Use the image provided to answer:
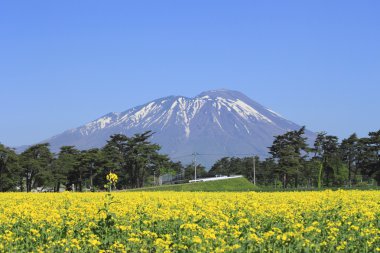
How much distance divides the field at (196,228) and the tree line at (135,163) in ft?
208

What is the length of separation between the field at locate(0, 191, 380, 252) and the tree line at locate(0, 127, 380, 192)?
6351cm

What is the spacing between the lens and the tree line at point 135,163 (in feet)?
261

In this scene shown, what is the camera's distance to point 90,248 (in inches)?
409

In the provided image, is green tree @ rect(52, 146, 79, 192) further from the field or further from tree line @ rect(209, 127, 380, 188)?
the field

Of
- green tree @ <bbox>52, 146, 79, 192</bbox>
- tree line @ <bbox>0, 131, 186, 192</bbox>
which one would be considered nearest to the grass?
tree line @ <bbox>0, 131, 186, 192</bbox>

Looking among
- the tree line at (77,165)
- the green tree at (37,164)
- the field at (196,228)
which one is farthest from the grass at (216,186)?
the field at (196,228)

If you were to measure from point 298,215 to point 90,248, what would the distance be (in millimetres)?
5327

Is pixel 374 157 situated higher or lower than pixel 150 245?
higher

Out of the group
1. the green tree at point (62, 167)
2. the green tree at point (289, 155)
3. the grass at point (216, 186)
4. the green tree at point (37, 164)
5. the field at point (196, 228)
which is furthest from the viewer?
the green tree at point (289, 155)

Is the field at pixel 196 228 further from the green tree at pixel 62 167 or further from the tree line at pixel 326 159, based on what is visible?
the tree line at pixel 326 159

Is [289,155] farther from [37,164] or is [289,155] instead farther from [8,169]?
[8,169]

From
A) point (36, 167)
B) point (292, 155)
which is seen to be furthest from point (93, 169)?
point (292, 155)

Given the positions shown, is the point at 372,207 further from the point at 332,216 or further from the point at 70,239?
the point at 70,239

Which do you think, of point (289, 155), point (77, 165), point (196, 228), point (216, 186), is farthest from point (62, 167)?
point (196, 228)
